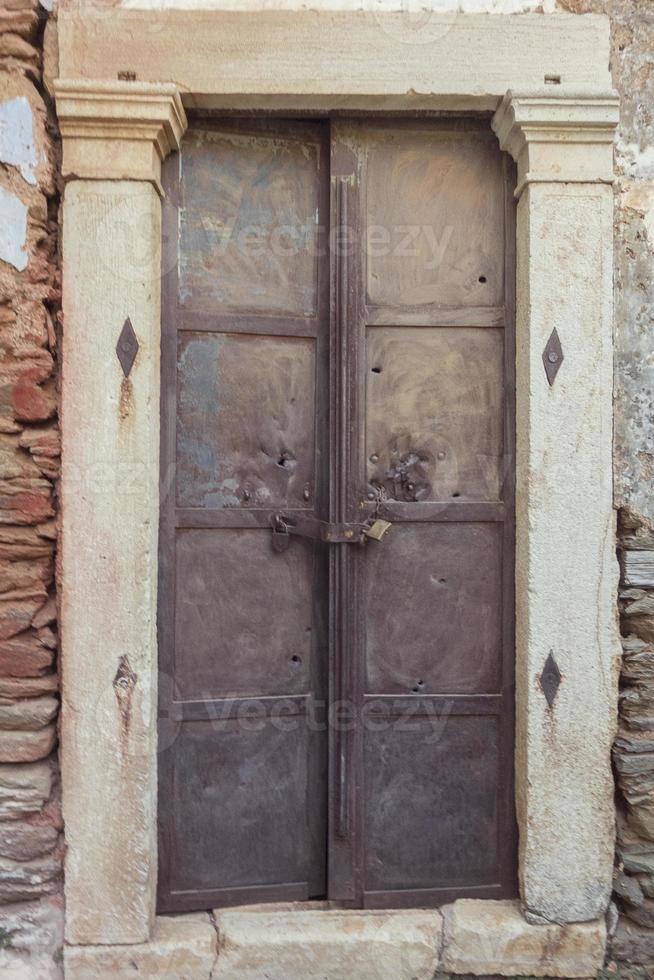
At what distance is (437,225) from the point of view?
2367 mm

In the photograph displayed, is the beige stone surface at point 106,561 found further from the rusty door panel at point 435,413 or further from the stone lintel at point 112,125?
the rusty door panel at point 435,413

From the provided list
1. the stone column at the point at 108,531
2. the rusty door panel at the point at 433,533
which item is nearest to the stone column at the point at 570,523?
the rusty door panel at the point at 433,533

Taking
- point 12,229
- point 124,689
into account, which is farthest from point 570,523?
point 12,229

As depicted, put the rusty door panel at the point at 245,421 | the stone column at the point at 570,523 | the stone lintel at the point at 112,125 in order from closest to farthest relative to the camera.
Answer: the stone lintel at the point at 112,125 < the stone column at the point at 570,523 < the rusty door panel at the point at 245,421

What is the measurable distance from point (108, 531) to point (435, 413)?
101cm

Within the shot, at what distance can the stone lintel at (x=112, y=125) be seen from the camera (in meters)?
2.11

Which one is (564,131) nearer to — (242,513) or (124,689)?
(242,513)

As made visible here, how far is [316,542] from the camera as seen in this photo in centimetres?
238

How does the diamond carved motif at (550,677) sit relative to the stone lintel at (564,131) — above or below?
below

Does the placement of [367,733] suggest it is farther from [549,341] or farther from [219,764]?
[549,341]

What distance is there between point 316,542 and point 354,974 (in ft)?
3.99

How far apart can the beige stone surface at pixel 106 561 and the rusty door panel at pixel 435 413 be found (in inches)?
26.6

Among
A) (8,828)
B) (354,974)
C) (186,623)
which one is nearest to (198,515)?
(186,623)

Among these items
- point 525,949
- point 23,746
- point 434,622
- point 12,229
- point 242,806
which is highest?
point 12,229
